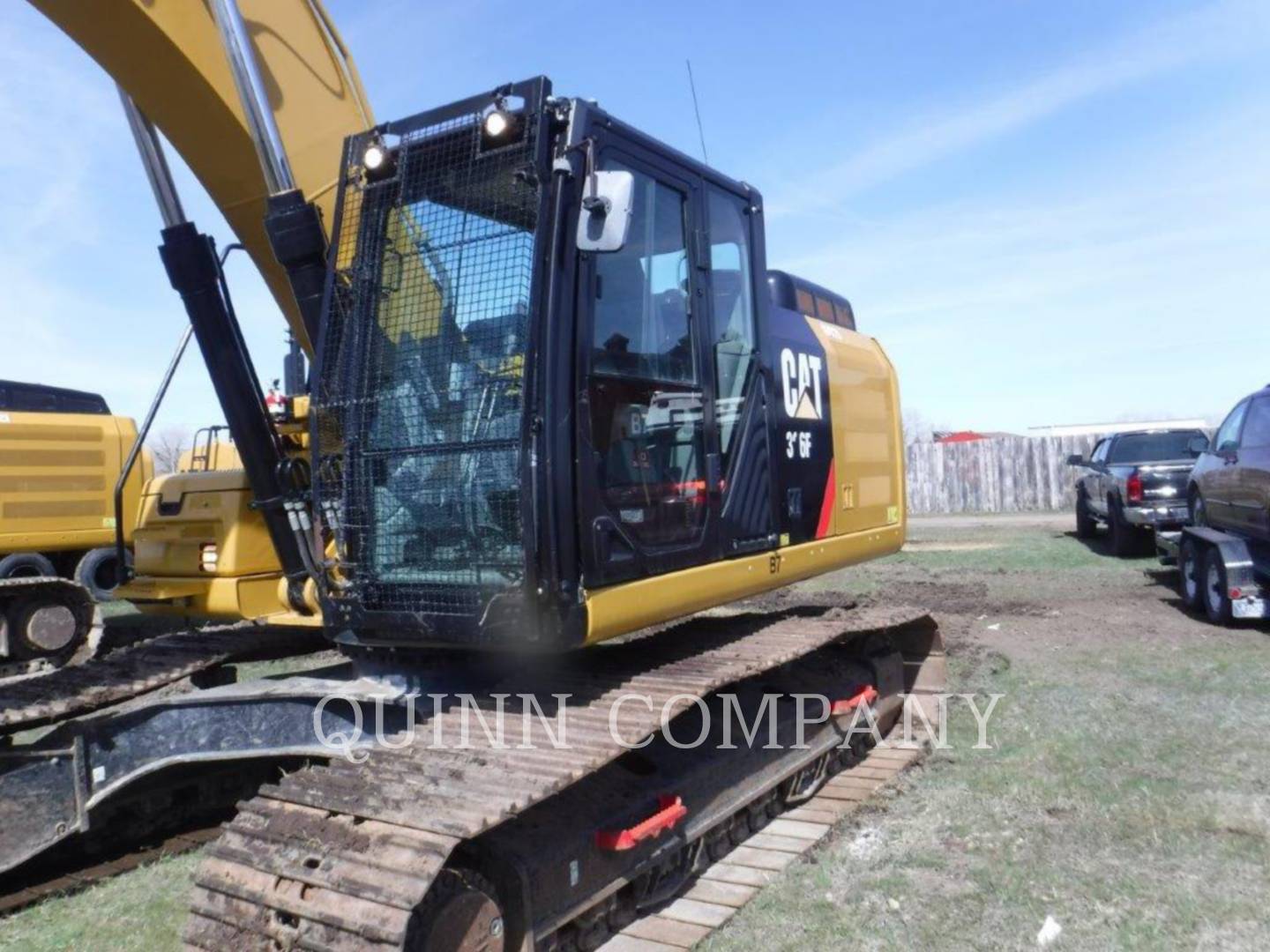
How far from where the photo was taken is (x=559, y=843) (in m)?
3.72

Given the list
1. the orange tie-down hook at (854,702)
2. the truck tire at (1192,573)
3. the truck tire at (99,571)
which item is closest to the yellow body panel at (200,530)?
the orange tie-down hook at (854,702)

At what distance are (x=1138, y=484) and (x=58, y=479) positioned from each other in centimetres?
1325

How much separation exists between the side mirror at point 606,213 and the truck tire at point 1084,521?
16168 mm

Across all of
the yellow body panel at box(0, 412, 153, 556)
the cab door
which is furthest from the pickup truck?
the yellow body panel at box(0, 412, 153, 556)

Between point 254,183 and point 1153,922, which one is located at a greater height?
point 254,183

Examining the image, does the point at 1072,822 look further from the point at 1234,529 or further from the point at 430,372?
the point at 1234,529

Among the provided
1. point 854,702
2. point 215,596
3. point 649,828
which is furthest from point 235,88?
point 854,702

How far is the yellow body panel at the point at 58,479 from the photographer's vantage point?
11148 mm

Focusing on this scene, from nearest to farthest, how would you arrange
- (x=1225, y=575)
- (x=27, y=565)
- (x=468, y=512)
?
(x=468, y=512), (x=1225, y=575), (x=27, y=565)

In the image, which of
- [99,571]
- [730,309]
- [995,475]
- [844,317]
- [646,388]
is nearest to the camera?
[646,388]

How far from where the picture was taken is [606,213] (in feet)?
11.9

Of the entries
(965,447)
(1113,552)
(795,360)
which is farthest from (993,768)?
(965,447)

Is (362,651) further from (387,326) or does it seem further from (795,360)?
(795,360)

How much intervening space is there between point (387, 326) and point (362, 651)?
1.25 m
